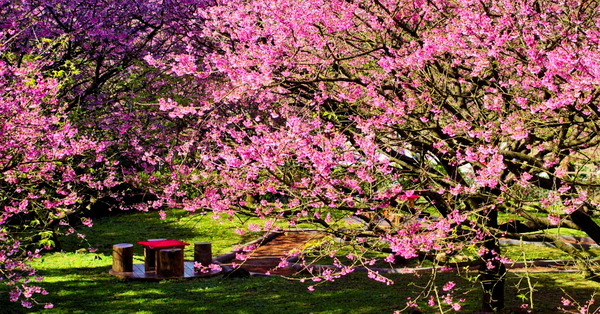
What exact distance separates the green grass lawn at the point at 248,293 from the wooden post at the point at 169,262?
278 mm

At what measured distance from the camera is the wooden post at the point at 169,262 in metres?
13.4

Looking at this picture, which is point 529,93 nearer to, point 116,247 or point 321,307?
point 321,307

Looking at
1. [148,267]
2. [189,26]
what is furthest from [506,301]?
[189,26]

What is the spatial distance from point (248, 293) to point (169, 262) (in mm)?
2066

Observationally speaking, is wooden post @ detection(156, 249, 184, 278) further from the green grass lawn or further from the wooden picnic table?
the green grass lawn

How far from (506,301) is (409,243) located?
16.3 ft

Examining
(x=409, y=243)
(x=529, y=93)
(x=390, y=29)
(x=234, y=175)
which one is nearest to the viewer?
(x=409, y=243)

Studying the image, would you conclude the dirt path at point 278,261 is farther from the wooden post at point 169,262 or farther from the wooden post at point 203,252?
the wooden post at point 169,262

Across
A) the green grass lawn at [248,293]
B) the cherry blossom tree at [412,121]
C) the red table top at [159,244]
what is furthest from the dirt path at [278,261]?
A: the cherry blossom tree at [412,121]

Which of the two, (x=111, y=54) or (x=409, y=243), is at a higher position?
(x=111, y=54)

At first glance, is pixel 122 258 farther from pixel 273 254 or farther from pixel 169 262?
pixel 273 254

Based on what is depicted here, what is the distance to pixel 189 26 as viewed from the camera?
1421cm

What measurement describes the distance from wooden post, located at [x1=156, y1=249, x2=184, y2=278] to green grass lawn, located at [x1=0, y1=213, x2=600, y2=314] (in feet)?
0.91

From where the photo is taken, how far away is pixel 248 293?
1227 cm
